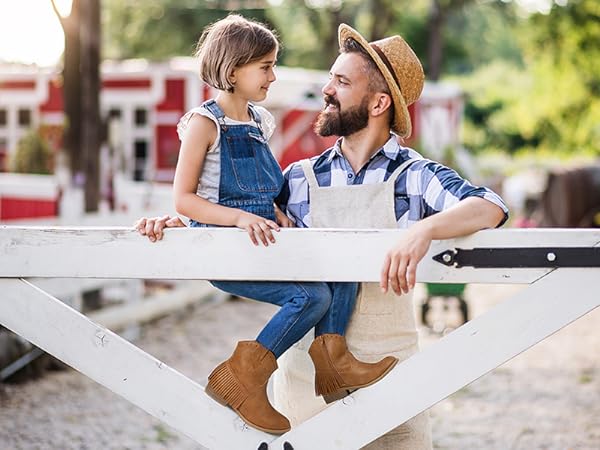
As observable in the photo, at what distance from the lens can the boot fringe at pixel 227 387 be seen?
2.97 metres

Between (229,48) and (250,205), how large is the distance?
1.60 feet

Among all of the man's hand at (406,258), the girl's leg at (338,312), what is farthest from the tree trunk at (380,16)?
the man's hand at (406,258)

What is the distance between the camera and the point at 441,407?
7344mm

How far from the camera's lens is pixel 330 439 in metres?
2.96

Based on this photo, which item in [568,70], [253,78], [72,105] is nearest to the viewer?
[253,78]

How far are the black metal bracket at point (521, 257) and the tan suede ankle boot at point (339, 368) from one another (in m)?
0.37

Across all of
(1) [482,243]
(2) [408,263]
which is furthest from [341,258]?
(1) [482,243]

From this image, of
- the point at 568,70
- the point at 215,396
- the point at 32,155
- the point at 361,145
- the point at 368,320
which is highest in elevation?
the point at 361,145

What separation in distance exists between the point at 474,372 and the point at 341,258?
47 cm

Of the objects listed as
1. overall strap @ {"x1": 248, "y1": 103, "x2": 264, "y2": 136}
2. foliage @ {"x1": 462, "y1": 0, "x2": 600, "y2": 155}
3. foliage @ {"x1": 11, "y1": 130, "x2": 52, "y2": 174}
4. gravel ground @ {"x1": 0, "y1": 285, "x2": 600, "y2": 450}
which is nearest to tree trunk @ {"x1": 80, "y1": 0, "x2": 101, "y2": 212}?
gravel ground @ {"x1": 0, "y1": 285, "x2": 600, "y2": 450}

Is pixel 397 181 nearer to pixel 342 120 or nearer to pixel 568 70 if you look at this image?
pixel 342 120

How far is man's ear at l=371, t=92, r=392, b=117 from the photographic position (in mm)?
3381

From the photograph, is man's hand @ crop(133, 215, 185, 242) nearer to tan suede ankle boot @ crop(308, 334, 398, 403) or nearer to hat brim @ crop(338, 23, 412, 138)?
tan suede ankle boot @ crop(308, 334, 398, 403)

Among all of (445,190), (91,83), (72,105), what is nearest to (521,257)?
(445,190)
